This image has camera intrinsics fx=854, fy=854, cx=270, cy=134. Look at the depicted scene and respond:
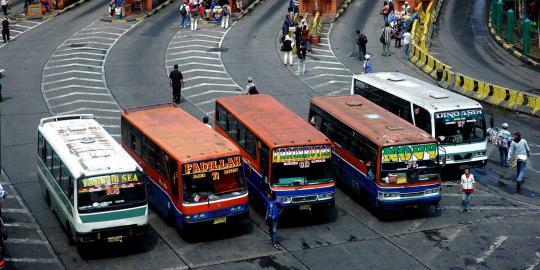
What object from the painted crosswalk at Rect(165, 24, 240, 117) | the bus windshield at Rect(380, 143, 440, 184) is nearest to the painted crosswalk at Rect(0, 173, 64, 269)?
the bus windshield at Rect(380, 143, 440, 184)

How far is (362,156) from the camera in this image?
28.9 m

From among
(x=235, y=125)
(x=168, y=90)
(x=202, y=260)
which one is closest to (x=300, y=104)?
(x=168, y=90)

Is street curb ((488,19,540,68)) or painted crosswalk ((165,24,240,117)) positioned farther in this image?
street curb ((488,19,540,68))

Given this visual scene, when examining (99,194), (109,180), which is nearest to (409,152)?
(109,180)

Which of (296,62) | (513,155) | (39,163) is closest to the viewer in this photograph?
(39,163)

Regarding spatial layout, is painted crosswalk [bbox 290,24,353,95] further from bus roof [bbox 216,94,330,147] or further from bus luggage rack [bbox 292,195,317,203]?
bus luggage rack [bbox 292,195,317,203]

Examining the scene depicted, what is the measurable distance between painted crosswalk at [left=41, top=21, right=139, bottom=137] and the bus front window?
39.4 feet

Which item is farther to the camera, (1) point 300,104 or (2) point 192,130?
(1) point 300,104

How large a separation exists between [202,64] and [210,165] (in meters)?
25.0

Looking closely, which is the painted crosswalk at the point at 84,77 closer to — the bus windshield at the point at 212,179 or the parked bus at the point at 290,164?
Answer: the parked bus at the point at 290,164

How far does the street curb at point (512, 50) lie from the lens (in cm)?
5462

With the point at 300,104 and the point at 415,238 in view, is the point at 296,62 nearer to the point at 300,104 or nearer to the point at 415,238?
the point at 300,104

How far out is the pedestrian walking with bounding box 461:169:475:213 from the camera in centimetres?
2852

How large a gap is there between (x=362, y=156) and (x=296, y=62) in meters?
22.5
